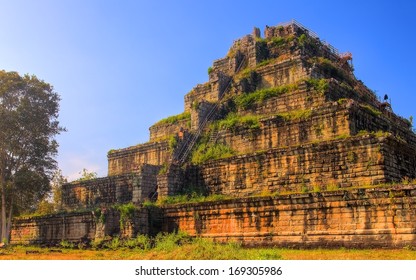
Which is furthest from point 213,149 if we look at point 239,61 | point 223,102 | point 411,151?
point 411,151

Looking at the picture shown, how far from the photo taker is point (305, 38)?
101 ft

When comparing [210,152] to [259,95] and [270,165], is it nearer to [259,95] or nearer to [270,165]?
[259,95]

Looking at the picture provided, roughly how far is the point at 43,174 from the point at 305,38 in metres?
20.4

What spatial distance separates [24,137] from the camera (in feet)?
104

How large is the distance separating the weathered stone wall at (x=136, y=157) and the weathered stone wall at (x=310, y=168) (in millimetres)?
5659

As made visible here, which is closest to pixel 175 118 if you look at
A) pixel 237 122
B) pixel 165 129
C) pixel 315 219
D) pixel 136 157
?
pixel 165 129

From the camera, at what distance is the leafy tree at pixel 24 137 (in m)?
30.7

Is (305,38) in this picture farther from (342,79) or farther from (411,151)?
(411,151)

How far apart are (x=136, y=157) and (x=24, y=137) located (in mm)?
7815

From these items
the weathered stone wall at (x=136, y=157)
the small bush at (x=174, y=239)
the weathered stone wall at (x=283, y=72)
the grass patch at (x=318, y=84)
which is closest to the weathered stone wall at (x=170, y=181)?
the weathered stone wall at (x=136, y=157)

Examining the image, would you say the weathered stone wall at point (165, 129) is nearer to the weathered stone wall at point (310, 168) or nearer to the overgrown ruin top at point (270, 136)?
the overgrown ruin top at point (270, 136)

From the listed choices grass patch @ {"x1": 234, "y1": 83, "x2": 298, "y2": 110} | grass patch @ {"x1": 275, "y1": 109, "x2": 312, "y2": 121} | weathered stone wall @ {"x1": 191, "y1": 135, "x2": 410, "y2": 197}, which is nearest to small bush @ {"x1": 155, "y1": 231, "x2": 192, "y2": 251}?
weathered stone wall @ {"x1": 191, "y1": 135, "x2": 410, "y2": 197}

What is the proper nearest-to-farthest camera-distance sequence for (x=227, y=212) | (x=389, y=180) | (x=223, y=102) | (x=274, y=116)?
(x=389, y=180), (x=227, y=212), (x=274, y=116), (x=223, y=102)

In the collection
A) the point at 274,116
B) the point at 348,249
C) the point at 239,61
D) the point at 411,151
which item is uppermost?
the point at 239,61
